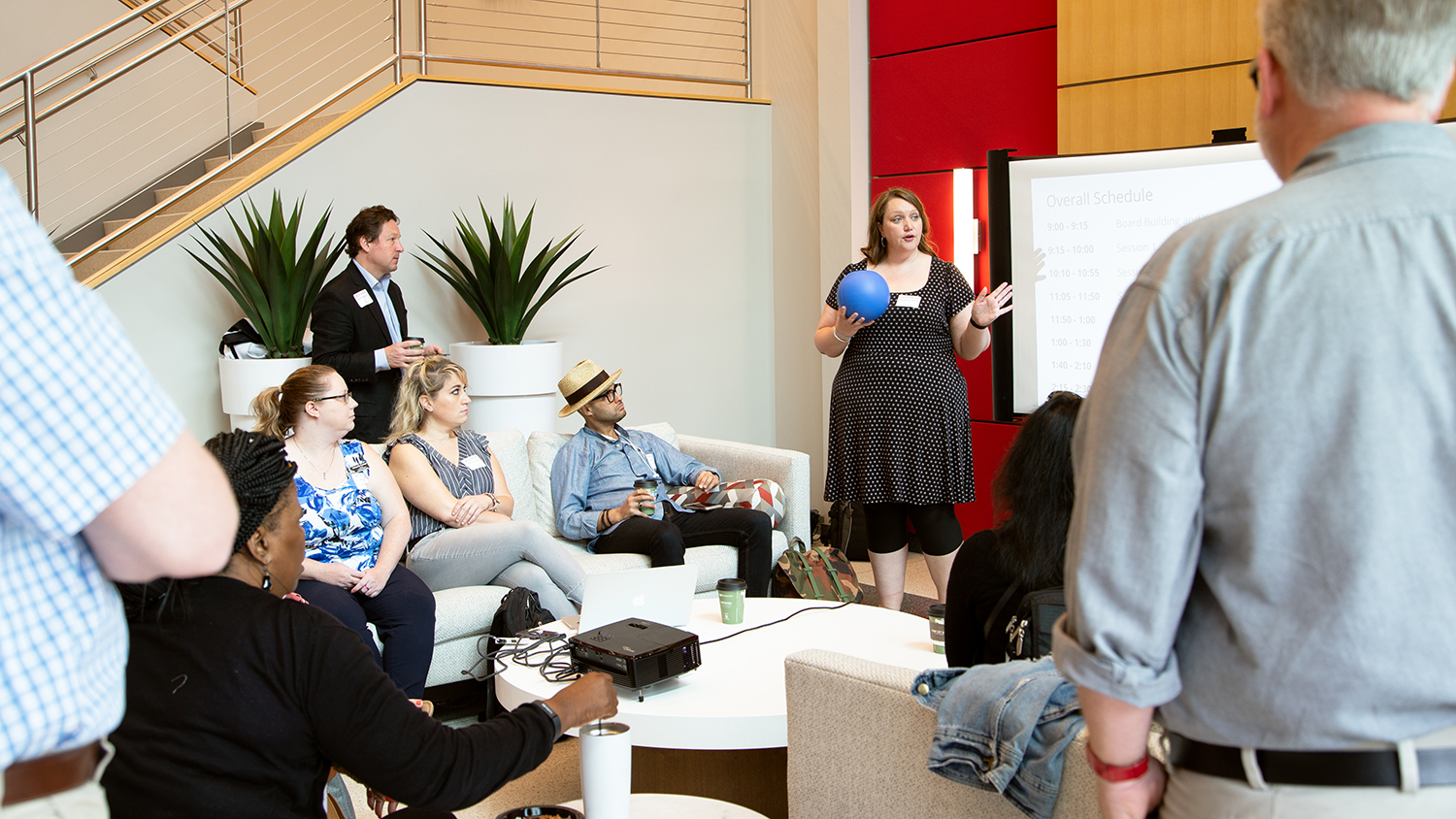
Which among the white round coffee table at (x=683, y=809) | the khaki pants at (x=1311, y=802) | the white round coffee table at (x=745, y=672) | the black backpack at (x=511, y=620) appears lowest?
the black backpack at (x=511, y=620)

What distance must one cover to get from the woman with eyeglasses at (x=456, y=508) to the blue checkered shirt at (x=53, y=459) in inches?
108

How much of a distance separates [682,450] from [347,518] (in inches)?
65.6

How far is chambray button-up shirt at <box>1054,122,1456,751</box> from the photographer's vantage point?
86cm

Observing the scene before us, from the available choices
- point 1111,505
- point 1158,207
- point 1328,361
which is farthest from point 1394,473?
point 1158,207


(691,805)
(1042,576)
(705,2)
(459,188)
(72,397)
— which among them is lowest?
(691,805)

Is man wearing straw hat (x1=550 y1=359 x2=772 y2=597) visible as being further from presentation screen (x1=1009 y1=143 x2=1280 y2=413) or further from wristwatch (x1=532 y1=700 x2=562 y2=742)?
wristwatch (x1=532 y1=700 x2=562 y2=742)

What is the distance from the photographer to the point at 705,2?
630cm

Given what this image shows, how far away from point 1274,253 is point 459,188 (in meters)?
4.70

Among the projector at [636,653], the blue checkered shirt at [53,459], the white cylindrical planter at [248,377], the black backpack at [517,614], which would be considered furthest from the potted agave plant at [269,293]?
the blue checkered shirt at [53,459]

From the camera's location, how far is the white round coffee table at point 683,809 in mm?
1649

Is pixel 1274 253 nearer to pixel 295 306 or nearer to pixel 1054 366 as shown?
pixel 1054 366

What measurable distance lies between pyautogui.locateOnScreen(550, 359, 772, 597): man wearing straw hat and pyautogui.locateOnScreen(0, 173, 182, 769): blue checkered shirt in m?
3.07

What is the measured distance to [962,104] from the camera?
5.02 metres

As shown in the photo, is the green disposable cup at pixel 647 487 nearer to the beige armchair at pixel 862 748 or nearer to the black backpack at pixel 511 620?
the black backpack at pixel 511 620
